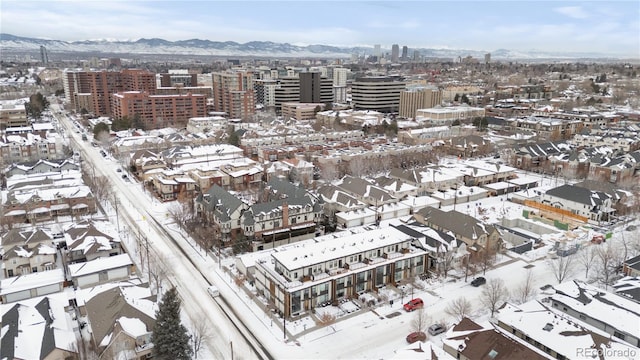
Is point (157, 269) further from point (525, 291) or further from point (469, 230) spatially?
point (525, 291)

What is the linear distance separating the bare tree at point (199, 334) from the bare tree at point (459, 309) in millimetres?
11906

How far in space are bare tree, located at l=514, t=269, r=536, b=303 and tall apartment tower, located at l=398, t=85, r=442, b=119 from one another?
65953 mm

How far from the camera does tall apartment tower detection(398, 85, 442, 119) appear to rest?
88438 mm

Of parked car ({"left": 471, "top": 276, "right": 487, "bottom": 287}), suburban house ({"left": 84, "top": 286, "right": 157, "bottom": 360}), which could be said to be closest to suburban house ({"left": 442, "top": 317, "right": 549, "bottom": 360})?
parked car ({"left": 471, "top": 276, "right": 487, "bottom": 287})

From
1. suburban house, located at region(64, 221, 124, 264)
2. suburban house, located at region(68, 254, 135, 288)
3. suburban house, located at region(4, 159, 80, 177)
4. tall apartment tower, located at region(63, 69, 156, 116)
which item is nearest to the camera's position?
suburban house, located at region(68, 254, 135, 288)

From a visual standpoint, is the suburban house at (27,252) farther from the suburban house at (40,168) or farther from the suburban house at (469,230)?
the suburban house at (469,230)

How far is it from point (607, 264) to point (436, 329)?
43.7 feet

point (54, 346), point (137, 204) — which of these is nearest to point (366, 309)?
point (54, 346)

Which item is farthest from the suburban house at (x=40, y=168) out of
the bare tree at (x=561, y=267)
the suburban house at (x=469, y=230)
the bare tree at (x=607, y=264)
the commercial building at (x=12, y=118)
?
the bare tree at (x=607, y=264)

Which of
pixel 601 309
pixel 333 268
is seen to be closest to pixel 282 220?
pixel 333 268

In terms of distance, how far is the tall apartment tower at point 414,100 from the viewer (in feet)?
290

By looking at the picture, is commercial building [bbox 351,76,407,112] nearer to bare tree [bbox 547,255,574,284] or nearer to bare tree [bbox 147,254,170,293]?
bare tree [bbox 547,255,574,284]

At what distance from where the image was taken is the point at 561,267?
82.1 feet

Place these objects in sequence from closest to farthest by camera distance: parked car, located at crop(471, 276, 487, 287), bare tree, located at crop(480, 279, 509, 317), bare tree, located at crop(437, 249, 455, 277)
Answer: bare tree, located at crop(480, 279, 509, 317), parked car, located at crop(471, 276, 487, 287), bare tree, located at crop(437, 249, 455, 277)
